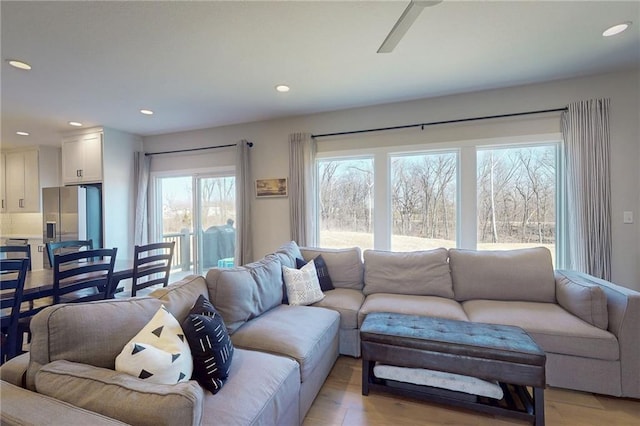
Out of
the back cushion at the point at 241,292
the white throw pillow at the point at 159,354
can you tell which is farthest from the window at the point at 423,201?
the white throw pillow at the point at 159,354

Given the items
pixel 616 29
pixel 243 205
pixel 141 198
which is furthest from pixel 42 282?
pixel 616 29

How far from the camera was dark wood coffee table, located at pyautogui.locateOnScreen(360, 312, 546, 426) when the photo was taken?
64.2 inches

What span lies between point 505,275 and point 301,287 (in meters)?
1.88

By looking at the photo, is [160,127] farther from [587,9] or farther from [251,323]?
[587,9]

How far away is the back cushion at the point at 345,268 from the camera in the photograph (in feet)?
9.84

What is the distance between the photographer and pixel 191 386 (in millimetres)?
934

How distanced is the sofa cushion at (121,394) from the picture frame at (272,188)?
3.03 m

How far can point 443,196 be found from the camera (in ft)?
11.0

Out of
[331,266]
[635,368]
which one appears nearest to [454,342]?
[635,368]

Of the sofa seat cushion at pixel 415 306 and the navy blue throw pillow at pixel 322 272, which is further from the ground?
the navy blue throw pillow at pixel 322 272

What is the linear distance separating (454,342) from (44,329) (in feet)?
6.81

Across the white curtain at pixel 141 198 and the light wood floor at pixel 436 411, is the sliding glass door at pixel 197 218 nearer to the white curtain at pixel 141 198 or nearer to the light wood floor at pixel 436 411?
the white curtain at pixel 141 198

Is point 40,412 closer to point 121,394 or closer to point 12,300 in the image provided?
point 121,394

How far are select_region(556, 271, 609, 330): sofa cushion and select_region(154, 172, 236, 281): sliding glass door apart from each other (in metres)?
3.95
